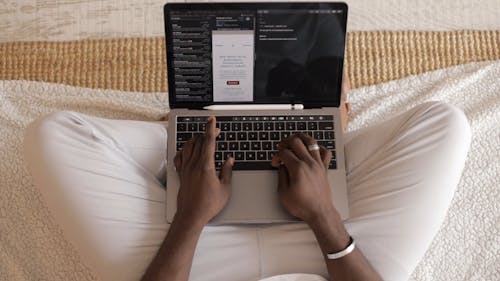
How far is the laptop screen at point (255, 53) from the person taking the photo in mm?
905

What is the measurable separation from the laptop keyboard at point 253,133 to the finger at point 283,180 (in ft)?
0.10

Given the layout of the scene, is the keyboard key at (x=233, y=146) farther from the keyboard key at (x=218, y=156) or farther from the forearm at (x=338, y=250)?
the forearm at (x=338, y=250)

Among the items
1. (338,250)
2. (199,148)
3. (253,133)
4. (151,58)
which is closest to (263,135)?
(253,133)

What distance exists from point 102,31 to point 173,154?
0.49m

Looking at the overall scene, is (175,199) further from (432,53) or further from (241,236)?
(432,53)

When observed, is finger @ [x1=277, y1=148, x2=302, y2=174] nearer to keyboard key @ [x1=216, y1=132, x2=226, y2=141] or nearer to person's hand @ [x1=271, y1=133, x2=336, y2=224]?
person's hand @ [x1=271, y1=133, x2=336, y2=224]

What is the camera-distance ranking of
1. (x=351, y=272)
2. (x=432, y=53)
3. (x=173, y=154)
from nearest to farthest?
(x=351, y=272) < (x=173, y=154) < (x=432, y=53)

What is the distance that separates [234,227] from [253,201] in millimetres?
51

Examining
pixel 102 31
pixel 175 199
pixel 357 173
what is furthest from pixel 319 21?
pixel 102 31

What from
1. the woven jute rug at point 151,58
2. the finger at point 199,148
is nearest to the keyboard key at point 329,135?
the finger at point 199,148

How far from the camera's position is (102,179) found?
0.90 metres

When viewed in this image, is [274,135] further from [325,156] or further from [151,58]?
[151,58]

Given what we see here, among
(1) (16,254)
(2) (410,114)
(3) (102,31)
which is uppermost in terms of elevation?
(3) (102,31)

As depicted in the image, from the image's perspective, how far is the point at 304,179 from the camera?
88cm
